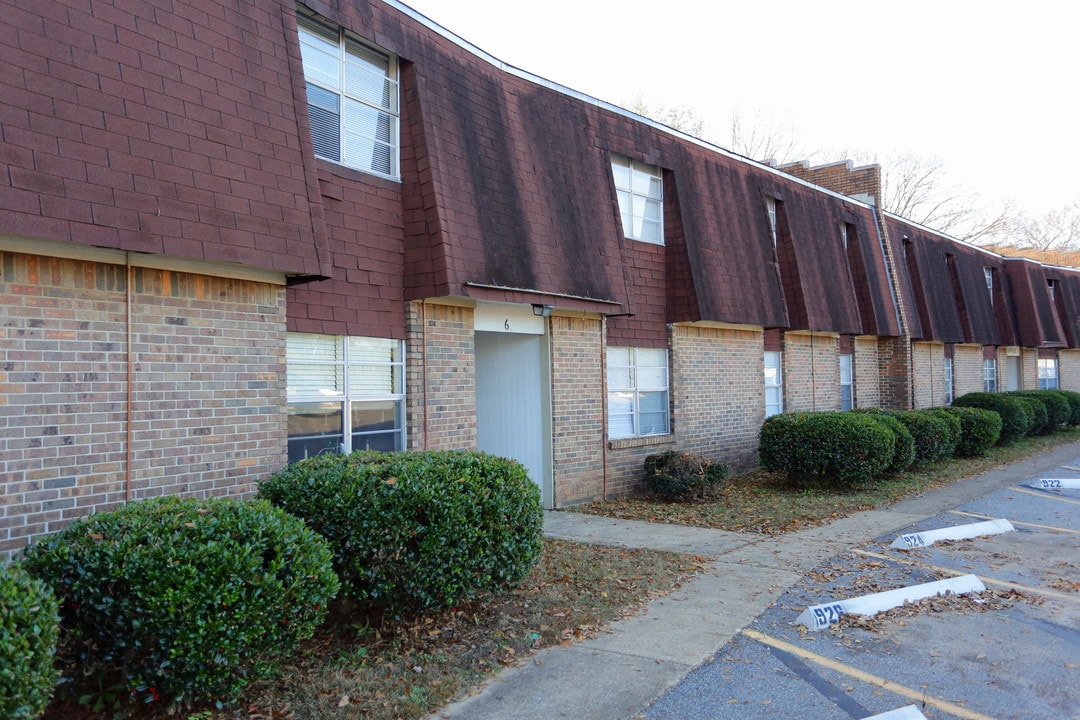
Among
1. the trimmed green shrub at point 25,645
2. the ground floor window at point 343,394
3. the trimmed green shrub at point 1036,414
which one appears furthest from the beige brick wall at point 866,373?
the trimmed green shrub at point 25,645

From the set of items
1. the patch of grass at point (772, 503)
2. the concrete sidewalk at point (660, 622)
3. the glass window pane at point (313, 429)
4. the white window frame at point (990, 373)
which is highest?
the white window frame at point (990, 373)

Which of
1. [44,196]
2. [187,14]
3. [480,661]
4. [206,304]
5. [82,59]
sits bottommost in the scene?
[480,661]

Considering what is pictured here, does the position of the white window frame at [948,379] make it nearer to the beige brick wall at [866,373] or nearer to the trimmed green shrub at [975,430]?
the beige brick wall at [866,373]

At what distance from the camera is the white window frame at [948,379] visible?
83.6ft

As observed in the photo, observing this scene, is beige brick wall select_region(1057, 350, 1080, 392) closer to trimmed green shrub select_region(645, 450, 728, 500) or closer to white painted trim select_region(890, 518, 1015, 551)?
white painted trim select_region(890, 518, 1015, 551)

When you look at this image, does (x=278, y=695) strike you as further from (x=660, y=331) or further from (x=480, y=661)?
(x=660, y=331)

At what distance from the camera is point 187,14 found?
687cm

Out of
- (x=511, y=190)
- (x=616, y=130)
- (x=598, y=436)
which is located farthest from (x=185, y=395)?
(x=616, y=130)

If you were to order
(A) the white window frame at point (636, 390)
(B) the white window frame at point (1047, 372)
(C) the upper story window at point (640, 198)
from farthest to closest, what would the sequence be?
1. (B) the white window frame at point (1047, 372)
2. (C) the upper story window at point (640, 198)
3. (A) the white window frame at point (636, 390)

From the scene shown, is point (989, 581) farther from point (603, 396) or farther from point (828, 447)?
point (603, 396)

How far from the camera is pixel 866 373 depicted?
21.0 meters

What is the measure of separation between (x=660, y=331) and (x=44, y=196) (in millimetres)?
9834

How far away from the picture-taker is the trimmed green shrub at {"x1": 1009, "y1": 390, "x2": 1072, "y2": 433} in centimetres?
2486

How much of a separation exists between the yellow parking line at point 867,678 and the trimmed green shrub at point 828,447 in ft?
25.9
